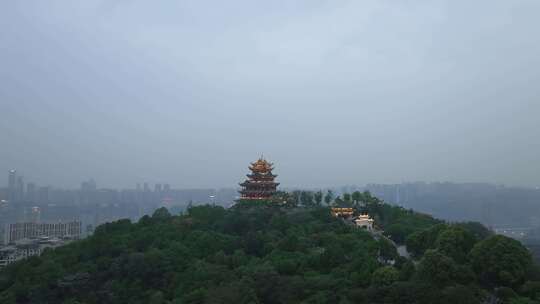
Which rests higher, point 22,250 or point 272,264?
point 272,264

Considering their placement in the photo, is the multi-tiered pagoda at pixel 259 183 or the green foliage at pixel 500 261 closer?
the green foliage at pixel 500 261

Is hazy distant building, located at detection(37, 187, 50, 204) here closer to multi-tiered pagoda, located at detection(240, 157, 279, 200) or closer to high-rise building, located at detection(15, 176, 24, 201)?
high-rise building, located at detection(15, 176, 24, 201)

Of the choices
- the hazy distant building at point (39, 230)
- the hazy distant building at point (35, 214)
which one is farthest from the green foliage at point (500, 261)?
the hazy distant building at point (35, 214)

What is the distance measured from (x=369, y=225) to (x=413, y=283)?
1214 cm

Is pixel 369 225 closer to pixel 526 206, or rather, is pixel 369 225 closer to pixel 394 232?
pixel 394 232

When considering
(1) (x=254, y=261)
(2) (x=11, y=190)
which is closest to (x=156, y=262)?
(1) (x=254, y=261)

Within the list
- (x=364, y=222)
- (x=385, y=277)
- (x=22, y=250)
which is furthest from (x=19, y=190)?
(x=385, y=277)

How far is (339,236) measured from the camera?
19.0m

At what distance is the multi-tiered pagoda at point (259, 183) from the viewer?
30516 mm

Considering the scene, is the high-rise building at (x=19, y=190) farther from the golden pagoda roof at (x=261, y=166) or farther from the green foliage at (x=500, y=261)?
the green foliage at (x=500, y=261)

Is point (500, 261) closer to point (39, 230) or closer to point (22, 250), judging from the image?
point (22, 250)

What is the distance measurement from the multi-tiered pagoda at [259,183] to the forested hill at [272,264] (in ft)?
15.9

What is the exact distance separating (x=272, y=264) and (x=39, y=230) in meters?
33.0

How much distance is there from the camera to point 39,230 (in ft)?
140
